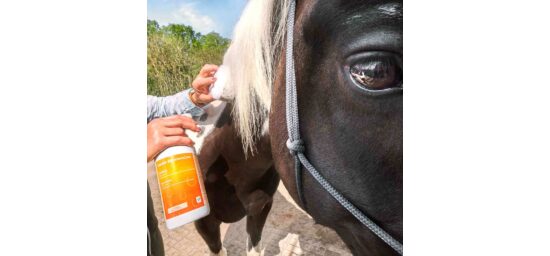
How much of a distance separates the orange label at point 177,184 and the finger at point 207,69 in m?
0.19

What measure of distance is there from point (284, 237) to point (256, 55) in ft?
1.98

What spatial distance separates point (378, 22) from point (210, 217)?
672 millimetres

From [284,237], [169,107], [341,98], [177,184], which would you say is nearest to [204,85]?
[169,107]

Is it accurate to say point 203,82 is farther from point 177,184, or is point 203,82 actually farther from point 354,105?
point 354,105

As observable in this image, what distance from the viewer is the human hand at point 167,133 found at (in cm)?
67

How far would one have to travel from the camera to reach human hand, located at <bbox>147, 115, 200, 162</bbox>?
2.19 feet

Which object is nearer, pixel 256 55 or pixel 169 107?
pixel 256 55

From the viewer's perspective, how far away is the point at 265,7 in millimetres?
521

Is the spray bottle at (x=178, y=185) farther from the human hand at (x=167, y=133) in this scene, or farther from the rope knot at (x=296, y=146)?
the rope knot at (x=296, y=146)

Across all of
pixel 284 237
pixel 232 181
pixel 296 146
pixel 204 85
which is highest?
pixel 204 85

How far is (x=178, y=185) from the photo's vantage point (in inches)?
25.2
